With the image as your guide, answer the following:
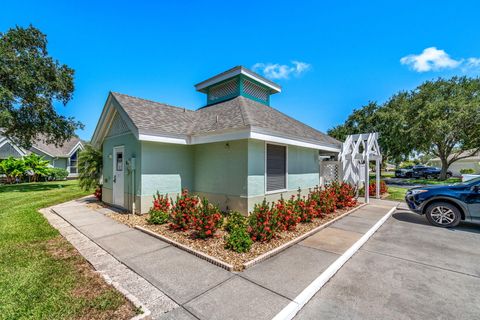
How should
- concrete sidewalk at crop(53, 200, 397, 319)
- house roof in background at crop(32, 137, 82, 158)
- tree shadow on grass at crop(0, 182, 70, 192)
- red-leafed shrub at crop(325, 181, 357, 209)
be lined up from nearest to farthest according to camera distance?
1. concrete sidewalk at crop(53, 200, 397, 319)
2. red-leafed shrub at crop(325, 181, 357, 209)
3. tree shadow on grass at crop(0, 182, 70, 192)
4. house roof in background at crop(32, 137, 82, 158)

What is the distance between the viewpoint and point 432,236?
5.49m

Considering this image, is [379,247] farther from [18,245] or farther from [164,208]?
[18,245]

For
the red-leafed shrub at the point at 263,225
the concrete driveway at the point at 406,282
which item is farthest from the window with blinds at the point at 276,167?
the concrete driveway at the point at 406,282

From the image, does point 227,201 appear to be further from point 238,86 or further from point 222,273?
point 238,86

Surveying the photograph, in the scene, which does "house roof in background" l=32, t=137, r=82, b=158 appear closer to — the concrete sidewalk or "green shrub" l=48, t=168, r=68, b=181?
"green shrub" l=48, t=168, r=68, b=181

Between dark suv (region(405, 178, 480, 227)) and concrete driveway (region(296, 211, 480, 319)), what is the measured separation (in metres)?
0.83

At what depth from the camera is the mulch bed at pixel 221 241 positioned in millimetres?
3981

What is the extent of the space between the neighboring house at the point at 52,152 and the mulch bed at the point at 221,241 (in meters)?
23.1

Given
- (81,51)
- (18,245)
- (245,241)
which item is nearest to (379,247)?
(245,241)

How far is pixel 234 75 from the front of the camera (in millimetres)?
10484

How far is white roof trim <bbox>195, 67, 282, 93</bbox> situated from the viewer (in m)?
10.4

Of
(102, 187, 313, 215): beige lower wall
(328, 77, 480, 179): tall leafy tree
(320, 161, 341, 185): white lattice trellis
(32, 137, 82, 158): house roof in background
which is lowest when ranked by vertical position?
(102, 187, 313, 215): beige lower wall

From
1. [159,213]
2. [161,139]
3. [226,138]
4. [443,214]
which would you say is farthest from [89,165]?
[443,214]

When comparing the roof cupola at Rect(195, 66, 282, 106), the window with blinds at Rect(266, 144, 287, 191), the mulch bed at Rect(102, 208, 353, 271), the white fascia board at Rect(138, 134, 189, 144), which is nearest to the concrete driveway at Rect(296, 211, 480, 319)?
the mulch bed at Rect(102, 208, 353, 271)
